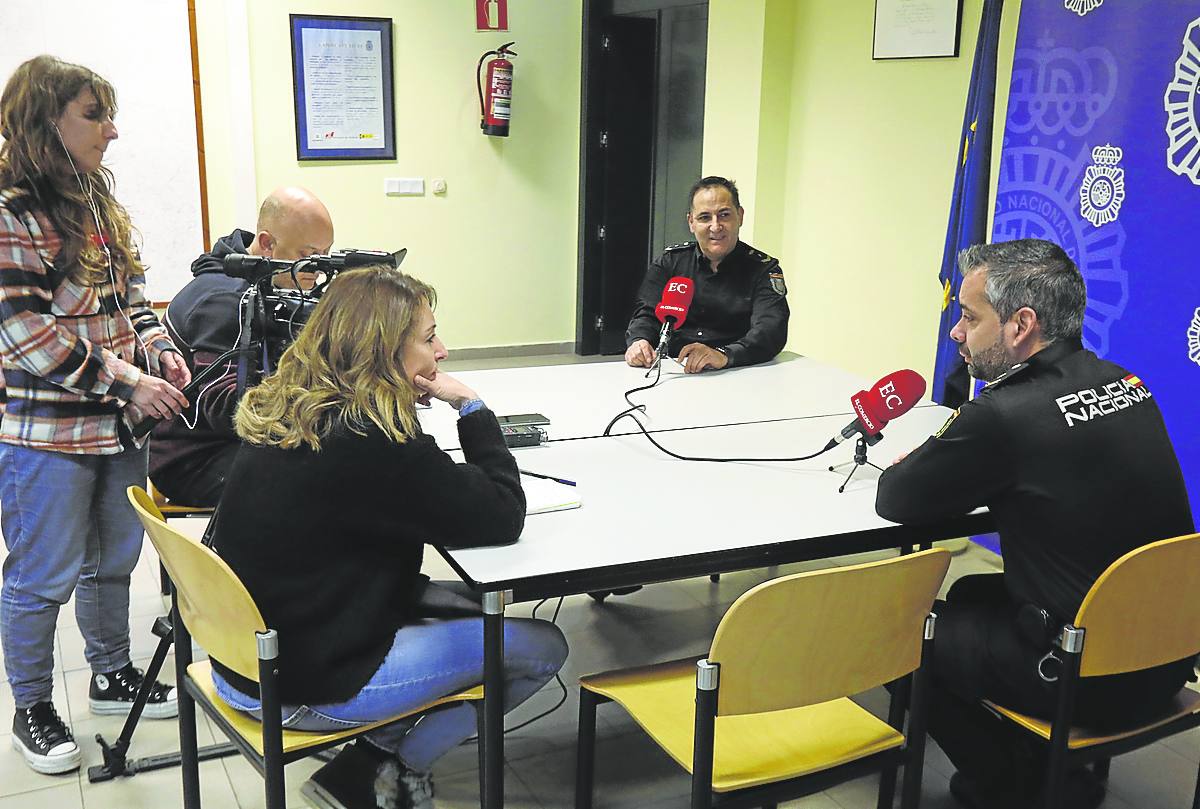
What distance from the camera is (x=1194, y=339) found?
3201mm

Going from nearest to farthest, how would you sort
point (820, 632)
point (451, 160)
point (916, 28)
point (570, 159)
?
1. point (820, 632)
2. point (916, 28)
3. point (451, 160)
4. point (570, 159)

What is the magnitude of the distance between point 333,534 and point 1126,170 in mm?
2757

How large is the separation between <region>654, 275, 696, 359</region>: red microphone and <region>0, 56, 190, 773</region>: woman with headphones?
141cm

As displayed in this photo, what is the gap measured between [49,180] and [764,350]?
208 centimetres

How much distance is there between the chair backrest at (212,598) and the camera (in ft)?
5.64

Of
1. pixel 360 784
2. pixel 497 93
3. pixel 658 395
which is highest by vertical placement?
pixel 497 93

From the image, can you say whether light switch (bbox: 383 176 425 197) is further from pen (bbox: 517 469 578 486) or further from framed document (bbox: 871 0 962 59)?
pen (bbox: 517 469 578 486)

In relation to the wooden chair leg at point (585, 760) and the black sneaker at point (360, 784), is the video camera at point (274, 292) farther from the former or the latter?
the wooden chair leg at point (585, 760)

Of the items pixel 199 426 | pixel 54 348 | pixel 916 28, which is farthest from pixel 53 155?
pixel 916 28

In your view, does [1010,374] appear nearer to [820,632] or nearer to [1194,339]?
[820,632]

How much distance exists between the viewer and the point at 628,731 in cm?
270

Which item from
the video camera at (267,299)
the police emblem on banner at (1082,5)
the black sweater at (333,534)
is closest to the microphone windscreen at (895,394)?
the black sweater at (333,534)

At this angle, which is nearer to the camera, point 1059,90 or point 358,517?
point 358,517

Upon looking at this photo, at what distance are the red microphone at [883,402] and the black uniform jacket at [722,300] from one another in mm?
1104
